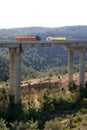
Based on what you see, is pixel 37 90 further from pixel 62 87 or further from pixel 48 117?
pixel 48 117

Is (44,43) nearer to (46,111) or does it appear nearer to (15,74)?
(15,74)

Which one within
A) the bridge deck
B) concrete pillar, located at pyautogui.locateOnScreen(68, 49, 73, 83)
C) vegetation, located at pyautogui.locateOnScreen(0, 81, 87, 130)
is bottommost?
vegetation, located at pyautogui.locateOnScreen(0, 81, 87, 130)

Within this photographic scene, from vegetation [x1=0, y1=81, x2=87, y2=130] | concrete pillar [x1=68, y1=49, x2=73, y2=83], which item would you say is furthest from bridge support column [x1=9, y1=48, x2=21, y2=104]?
concrete pillar [x1=68, y1=49, x2=73, y2=83]

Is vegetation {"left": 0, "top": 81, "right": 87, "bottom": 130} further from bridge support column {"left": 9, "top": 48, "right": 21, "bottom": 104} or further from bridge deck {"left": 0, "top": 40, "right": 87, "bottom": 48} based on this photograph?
bridge deck {"left": 0, "top": 40, "right": 87, "bottom": 48}

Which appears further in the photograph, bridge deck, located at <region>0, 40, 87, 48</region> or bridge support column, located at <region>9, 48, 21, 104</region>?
bridge support column, located at <region>9, 48, 21, 104</region>

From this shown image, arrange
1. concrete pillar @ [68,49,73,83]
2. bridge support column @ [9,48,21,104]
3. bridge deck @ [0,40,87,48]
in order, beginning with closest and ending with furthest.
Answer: bridge deck @ [0,40,87,48] < bridge support column @ [9,48,21,104] < concrete pillar @ [68,49,73,83]

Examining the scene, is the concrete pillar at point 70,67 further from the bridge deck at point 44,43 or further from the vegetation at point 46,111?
the vegetation at point 46,111

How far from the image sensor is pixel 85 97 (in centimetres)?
5125

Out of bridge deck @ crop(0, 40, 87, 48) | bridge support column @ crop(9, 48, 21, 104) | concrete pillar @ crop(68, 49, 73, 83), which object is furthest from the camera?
concrete pillar @ crop(68, 49, 73, 83)

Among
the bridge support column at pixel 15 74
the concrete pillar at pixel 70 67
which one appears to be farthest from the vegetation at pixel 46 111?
the concrete pillar at pixel 70 67

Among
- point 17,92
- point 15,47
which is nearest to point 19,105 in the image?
point 17,92

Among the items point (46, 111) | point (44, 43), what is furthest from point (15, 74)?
point (44, 43)

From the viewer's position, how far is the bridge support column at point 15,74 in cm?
4641

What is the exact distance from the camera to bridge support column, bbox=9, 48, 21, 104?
46.4 m
